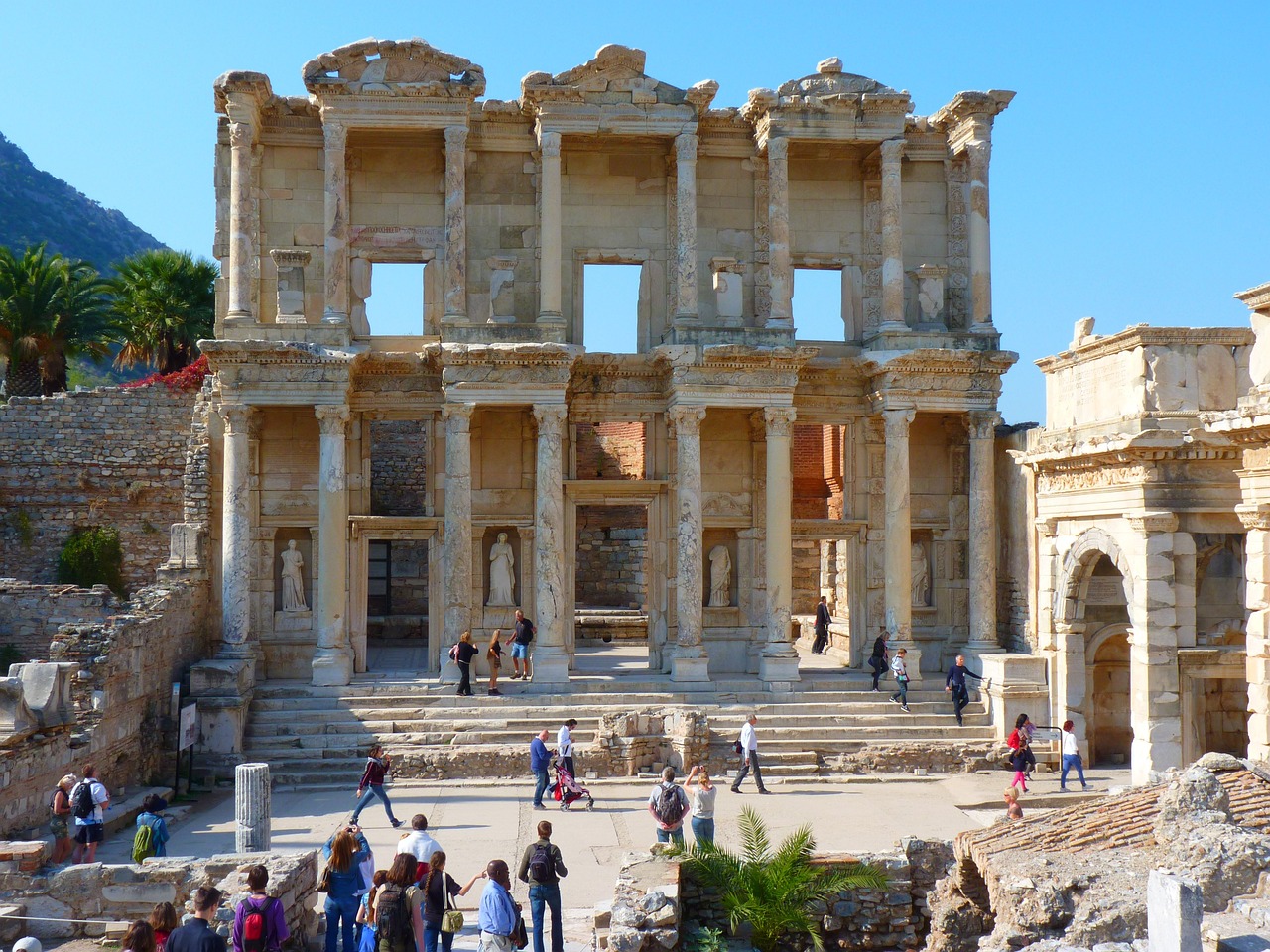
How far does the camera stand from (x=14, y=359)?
116 ft

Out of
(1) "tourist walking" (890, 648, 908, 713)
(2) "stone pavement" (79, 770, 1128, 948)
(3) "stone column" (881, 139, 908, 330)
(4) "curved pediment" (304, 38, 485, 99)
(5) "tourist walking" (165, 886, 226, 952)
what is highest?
(4) "curved pediment" (304, 38, 485, 99)

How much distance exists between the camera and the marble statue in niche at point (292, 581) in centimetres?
2403

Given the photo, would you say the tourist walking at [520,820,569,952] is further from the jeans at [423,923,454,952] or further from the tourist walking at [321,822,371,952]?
the tourist walking at [321,822,371,952]

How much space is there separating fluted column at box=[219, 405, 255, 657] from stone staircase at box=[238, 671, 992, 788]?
1269mm

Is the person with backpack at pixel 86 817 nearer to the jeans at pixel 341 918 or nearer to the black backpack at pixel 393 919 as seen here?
the jeans at pixel 341 918

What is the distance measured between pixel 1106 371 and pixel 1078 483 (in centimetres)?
185

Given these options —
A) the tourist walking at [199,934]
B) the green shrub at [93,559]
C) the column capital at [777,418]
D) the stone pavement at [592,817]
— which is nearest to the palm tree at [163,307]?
the green shrub at [93,559]

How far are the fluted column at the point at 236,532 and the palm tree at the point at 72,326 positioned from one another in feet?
48.2

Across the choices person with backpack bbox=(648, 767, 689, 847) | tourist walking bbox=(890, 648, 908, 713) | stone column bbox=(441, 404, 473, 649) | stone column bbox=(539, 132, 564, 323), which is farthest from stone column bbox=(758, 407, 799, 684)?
person with backpack bbox=(648, 767, 689, 847)

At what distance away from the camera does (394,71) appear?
23672 mm

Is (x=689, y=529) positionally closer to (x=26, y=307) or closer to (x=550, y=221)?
(x=550, y=221)

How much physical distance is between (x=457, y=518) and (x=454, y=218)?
17.9 feet

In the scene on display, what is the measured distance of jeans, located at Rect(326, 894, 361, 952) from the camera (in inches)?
433

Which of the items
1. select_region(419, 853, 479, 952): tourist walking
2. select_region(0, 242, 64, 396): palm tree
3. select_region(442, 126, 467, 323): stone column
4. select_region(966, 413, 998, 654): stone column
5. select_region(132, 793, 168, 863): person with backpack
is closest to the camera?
select_region(419, 853, 479, 952): tourist walking
